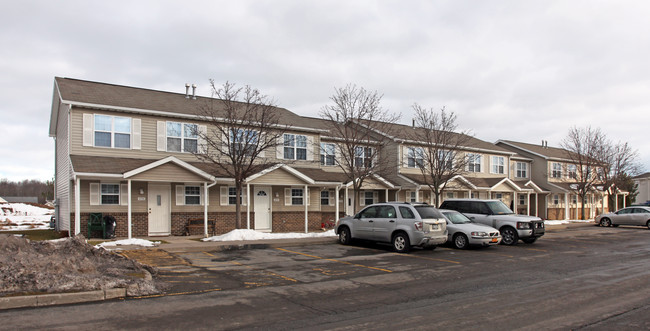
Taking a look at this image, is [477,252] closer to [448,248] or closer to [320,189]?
[448,248]

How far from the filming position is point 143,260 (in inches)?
494

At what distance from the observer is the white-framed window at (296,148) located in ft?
79.8

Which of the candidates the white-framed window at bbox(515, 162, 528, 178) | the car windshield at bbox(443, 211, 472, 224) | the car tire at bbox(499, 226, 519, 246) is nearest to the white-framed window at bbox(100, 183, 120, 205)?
the car windshield at bbox(443, 211, 472, 224)

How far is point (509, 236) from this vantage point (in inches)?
711

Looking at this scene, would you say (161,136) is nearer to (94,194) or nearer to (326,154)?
(94,194)

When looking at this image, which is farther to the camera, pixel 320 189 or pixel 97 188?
pixel 320 189

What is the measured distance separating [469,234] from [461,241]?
0.49 m

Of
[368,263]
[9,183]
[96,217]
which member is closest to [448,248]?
[368,263]

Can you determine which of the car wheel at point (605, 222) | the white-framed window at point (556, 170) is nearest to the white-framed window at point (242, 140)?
the car wheel at point (605, 222)

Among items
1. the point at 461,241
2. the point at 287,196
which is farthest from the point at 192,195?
the point at 461,241

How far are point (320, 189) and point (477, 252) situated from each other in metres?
11.3

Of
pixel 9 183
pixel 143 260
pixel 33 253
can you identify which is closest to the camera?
pixel 33 253

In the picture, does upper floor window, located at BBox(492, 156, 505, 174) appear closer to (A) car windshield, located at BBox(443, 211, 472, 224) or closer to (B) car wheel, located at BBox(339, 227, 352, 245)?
(A) car windshield, located at BBox(443, 211, 472, 224)

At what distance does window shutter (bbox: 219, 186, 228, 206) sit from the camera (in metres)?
21.9
